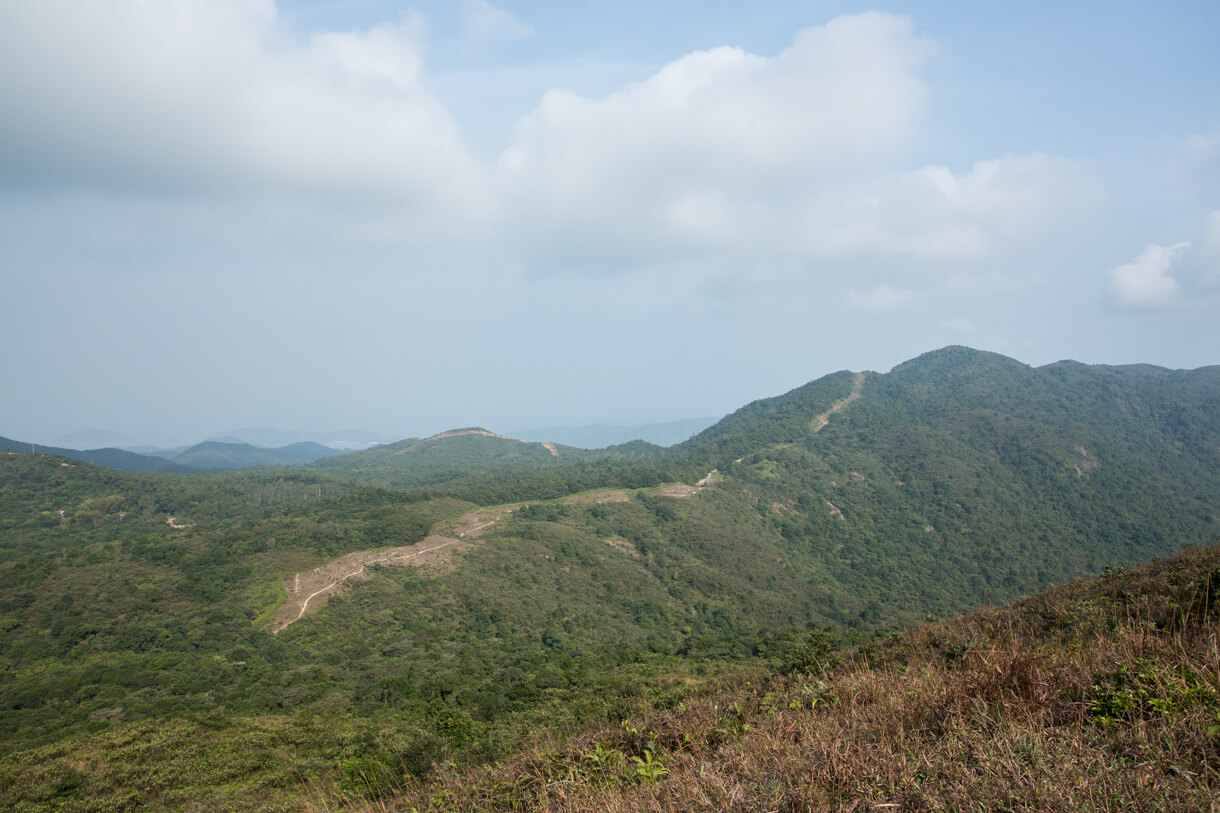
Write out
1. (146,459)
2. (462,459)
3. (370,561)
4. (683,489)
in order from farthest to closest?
1. (146,459)
2. (462,459)
3. (683,489)
4. (370,561)

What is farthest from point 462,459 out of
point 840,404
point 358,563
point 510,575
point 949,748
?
point 949,748

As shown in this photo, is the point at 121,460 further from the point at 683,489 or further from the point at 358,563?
the point at 683,489

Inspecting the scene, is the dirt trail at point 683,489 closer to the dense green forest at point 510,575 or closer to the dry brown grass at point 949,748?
the dense green forest at point 510,575

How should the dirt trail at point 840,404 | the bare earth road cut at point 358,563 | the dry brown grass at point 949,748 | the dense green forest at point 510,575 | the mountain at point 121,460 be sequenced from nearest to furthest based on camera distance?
the dry brown grass at point 949,748 < the dense green forest at point 510,575 < the bare earth road cut at point 358,563 < the dirt trail at point 840,404 < the mountain at point 121,460

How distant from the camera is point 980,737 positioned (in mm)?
3271

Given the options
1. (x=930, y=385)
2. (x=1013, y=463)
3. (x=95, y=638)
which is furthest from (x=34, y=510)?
(x=930, y=385)

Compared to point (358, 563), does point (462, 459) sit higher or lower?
higher

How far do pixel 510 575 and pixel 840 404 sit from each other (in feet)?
310

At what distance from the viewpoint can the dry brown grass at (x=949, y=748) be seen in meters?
2.70

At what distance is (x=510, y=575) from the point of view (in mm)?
43062

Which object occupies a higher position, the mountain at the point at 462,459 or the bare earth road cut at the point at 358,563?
the mountain at the point at 462,459

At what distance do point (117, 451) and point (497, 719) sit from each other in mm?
198351

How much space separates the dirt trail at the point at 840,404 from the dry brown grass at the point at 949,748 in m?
104

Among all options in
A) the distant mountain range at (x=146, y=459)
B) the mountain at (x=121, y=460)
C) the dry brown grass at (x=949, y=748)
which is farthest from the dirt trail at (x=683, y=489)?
the mountain at (x=121, y=460)
